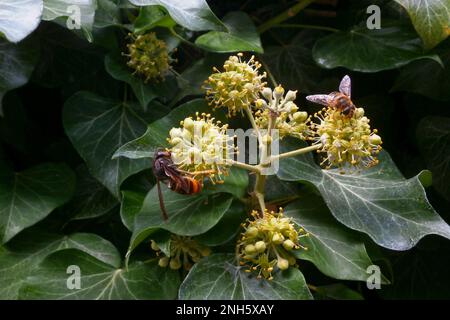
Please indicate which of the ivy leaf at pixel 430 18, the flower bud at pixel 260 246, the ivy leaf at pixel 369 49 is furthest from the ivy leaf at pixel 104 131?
the ivy leaf at pixel 430 18

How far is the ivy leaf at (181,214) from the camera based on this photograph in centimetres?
104

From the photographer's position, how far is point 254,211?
103cm

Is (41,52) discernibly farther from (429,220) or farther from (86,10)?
(429,220)

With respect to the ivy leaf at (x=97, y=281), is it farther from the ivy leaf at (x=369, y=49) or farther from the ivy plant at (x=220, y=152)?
the ivy leaf at (x=369, y=49)

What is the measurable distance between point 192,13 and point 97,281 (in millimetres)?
525

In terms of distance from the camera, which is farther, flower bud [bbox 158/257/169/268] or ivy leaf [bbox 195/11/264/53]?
ivy leaf [bbox 195/11/264/53]

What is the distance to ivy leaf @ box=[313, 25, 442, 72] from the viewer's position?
1.29 m

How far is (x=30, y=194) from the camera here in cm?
126

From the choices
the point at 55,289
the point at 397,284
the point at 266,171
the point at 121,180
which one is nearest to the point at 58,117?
the point at 121,180

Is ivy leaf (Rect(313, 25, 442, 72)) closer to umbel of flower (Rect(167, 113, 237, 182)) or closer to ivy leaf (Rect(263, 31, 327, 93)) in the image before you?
ivy leaf (Rect(263, 31, 327, 93))

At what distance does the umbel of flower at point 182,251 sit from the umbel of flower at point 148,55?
1.20 feet

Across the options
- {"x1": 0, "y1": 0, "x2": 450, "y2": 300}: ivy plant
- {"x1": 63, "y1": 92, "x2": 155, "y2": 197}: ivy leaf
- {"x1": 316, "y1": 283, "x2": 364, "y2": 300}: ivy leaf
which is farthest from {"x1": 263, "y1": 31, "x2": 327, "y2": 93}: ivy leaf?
{"x1": 316, "y1": 283, "x2": 364, "y2": 300}: ivy leaf

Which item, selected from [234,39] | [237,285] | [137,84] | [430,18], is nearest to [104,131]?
[137,84]

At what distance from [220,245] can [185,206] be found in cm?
10
